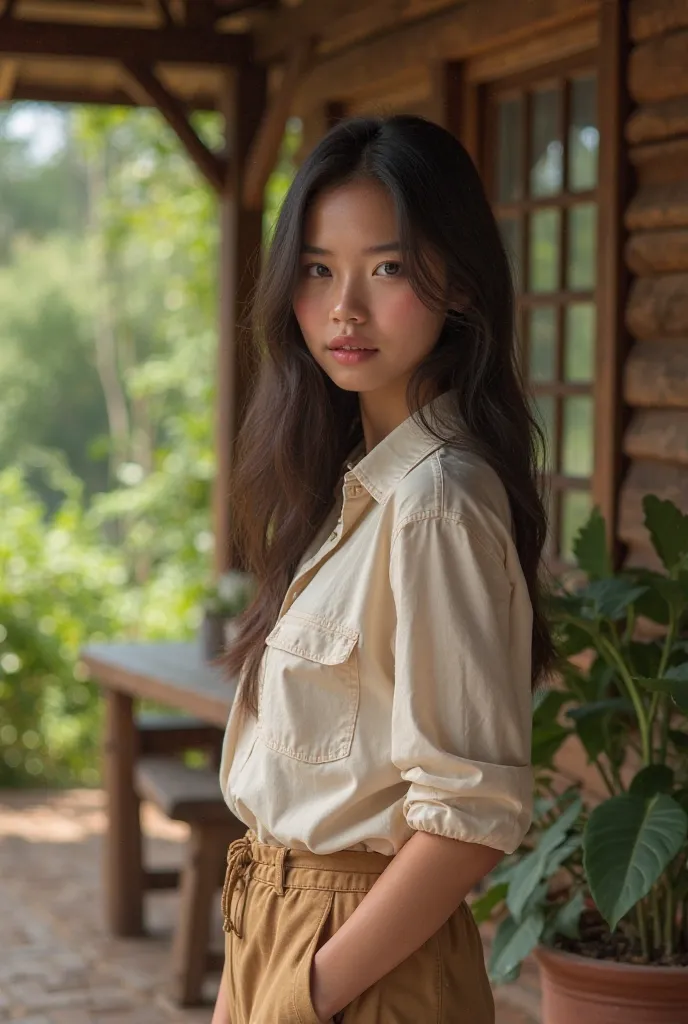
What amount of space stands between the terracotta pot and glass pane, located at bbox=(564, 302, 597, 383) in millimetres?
1914

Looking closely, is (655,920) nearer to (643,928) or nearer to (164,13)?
(643,928)

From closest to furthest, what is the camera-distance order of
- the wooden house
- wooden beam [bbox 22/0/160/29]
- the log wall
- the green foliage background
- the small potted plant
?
1. the log wall
2. the wooden house
3. the small potted plant
4. wooden beam [bbox 22/0/160/29]
5. the green foliage background

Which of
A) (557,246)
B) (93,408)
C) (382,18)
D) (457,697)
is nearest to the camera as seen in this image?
(457,697)

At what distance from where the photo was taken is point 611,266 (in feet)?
11.5

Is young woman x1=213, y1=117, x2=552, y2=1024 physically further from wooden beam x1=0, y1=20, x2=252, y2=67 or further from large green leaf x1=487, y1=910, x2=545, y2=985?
wooden beam x1=0, y1=20, x2=252, y2=67

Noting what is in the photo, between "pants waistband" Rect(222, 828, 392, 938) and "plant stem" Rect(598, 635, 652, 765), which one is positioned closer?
"pants waistband" Rect(222, 828, 392, 938)

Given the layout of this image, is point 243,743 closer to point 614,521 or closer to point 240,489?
point 240,489

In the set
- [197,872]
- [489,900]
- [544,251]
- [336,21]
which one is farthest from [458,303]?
[336,21]

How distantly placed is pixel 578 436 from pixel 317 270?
2.56m

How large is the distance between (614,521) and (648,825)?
53.9 inches

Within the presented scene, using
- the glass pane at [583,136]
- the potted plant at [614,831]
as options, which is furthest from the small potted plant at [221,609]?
the potted plant at [614,831]

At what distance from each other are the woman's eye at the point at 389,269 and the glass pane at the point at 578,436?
251 centimetres

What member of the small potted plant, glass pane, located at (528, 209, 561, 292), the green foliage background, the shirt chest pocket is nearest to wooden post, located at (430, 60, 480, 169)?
glass pane, located at (528, 209, 561, 292)

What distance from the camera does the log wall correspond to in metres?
3.27
